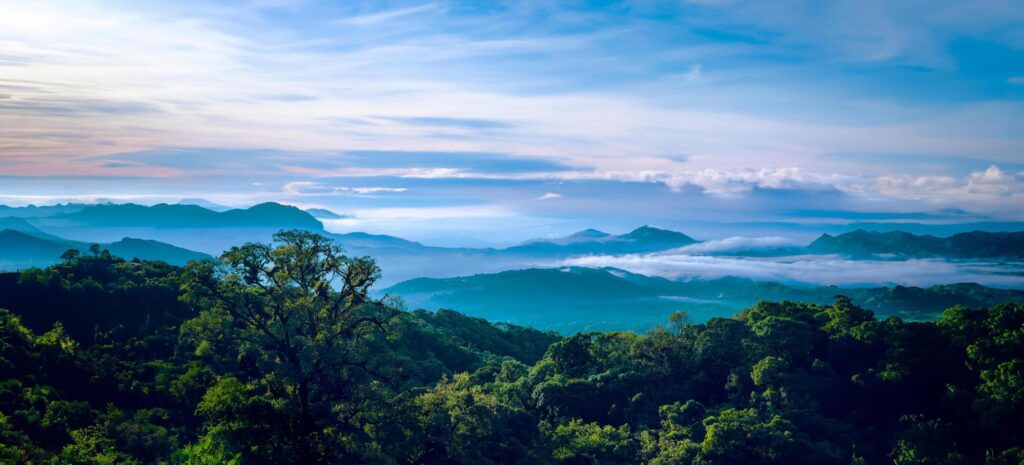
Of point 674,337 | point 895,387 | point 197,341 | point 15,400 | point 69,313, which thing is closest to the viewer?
point 15,400

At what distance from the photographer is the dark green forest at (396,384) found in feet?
96.0

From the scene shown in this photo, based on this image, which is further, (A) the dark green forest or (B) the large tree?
(B) the large tree

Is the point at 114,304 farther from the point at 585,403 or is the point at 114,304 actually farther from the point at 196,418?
the point at 585,403

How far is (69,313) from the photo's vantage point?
43.9 meters

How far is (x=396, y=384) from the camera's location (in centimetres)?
3312

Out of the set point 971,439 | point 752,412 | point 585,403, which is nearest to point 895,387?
point 971,439

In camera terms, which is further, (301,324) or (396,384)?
(396,384)

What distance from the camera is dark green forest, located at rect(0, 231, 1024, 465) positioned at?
2927cm

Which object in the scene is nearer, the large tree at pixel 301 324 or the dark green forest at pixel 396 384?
the dark green forest at pixel 396 384

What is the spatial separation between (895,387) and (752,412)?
9.98m

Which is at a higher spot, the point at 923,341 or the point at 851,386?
the point at 923,341

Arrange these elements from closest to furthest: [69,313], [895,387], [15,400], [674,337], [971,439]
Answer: [15,400]
[971,439]
[895,387]
[69,313]
[674,337]

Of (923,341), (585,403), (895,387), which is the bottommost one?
(585,403)

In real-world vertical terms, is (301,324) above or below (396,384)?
above
